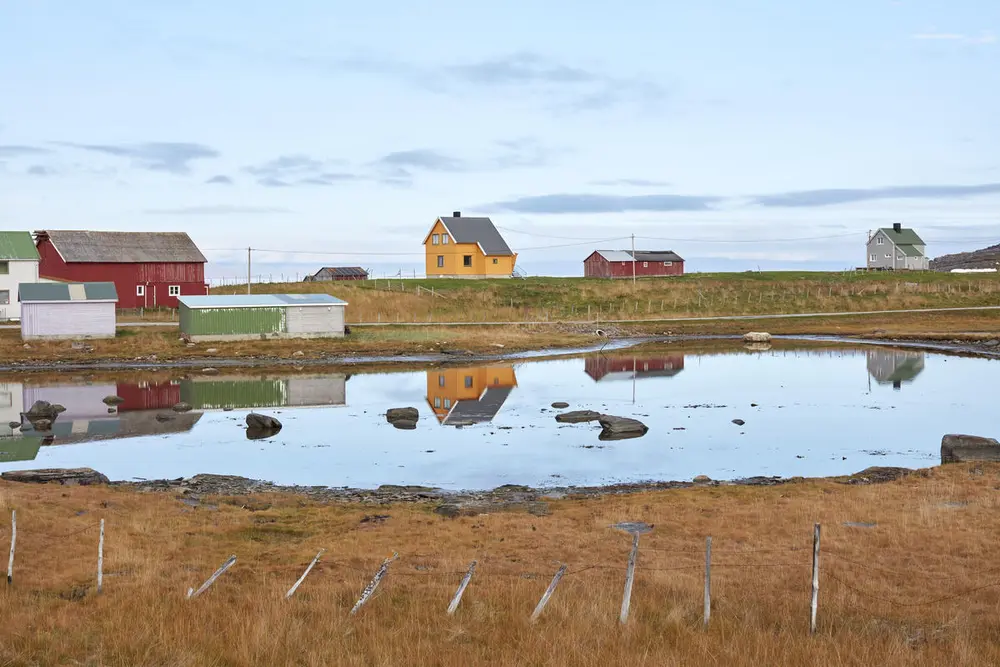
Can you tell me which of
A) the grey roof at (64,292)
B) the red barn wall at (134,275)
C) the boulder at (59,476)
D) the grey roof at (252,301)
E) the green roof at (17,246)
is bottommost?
the boulder at (59,476)

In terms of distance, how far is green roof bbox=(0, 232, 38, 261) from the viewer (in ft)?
240

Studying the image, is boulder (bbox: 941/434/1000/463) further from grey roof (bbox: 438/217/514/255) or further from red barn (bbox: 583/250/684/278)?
red barn (bbox: 583/250/684/278)

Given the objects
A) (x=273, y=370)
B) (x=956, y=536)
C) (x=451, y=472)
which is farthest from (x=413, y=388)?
(x=956, y=536)

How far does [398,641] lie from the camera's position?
37.3ft

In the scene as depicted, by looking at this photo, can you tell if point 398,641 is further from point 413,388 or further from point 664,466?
point 413,388

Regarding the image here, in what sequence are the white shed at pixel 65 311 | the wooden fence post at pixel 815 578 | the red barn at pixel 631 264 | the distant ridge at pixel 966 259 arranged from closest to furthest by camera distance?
the wooden fence post at pixel 815 578
the white shed at pixel 65 311
the red barn at pixel 631 264
the distant ridge at pixel 966 259

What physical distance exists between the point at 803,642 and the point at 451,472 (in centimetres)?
1795

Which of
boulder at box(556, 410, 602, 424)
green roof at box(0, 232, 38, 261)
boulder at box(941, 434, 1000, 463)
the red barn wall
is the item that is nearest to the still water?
boulder at box(556, 410, 602, 424)

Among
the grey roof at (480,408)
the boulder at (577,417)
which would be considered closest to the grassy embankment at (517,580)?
the boulder at (577,417)

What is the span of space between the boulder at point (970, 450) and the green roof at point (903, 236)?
111 meters

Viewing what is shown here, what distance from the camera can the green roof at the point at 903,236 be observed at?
131625 millimetres

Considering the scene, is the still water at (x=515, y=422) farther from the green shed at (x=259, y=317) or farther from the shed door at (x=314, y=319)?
the shed door at (x=314, y=319)

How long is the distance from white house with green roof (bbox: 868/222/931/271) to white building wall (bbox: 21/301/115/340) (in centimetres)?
10521

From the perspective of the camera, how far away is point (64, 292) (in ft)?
207
